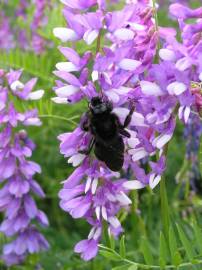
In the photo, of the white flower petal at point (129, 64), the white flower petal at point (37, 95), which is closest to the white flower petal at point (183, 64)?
the white flower petal at point (129, 64)

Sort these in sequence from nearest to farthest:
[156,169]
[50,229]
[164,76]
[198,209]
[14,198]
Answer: [164,76], [156,169], [14,198], [198,209], [50,229]

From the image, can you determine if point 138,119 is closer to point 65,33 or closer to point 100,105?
point 100,105

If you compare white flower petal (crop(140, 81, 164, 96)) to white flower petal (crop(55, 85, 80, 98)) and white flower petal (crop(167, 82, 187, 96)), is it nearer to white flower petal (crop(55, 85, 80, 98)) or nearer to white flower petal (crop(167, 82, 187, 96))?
white flower petal (crop(167, 82, 187, 96))

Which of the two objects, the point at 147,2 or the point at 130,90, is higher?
the point at 147,2

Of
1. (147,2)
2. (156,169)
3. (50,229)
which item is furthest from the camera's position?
(50,229)

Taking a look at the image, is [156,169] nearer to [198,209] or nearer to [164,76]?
[164,76]

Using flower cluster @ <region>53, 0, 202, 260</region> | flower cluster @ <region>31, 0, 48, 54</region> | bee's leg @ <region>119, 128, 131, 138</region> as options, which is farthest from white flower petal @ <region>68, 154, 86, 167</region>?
flower cluster @ <region>31, 0, 48, 54</region>

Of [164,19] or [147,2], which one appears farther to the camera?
[164,19]

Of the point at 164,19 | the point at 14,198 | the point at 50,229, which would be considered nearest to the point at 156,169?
the point at 14,198

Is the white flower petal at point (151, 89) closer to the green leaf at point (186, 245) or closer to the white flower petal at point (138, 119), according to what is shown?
the white flower petal at point (138, 119)
